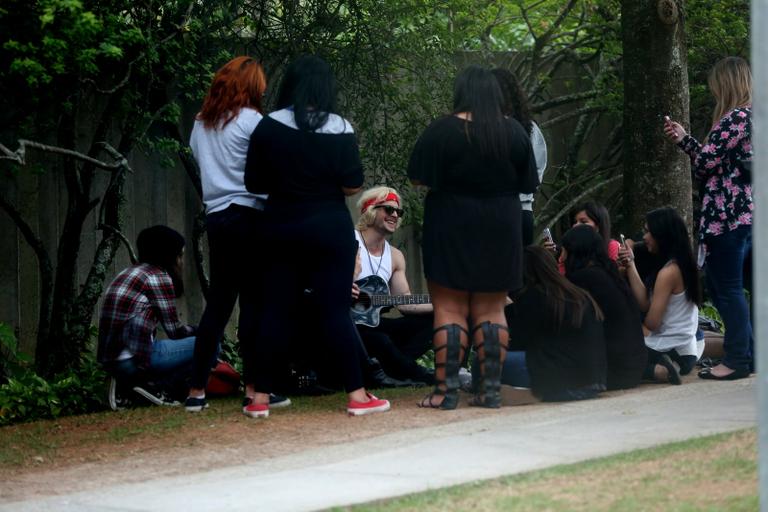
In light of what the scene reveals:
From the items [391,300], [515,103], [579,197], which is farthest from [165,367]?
[579,197]

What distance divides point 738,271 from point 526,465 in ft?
10.9

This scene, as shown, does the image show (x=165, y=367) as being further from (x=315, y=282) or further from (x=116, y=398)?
(x=315, y=282)

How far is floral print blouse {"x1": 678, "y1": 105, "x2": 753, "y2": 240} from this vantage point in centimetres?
795

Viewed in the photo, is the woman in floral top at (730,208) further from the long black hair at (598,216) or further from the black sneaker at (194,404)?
the black sneaker at (194,404)

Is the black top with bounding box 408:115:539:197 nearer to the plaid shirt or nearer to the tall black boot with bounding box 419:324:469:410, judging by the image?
the tall black boot with bounding box 419:324:469:410

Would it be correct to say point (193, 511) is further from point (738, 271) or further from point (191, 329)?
point (738, 271)

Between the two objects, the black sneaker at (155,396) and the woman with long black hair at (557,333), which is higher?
the woman with long black hair at (557,333)

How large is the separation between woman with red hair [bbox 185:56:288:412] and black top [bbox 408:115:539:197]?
0.93 metres

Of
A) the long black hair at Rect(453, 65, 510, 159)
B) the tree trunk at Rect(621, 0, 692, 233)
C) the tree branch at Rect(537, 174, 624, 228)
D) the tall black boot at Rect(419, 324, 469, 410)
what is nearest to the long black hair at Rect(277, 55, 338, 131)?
the long black hair at Rect(453, 65, 510, 159)

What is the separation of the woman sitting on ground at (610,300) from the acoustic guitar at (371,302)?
→ 1.03 meters

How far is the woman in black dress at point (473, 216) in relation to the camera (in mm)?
7004

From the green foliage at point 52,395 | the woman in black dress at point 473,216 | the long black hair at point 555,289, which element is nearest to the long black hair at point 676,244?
the long black hair at point 555,289

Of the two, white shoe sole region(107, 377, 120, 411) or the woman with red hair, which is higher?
the woman with red hair

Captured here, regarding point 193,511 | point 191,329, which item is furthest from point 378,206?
point 193,511
